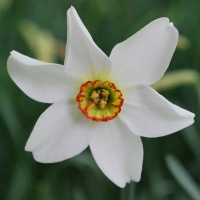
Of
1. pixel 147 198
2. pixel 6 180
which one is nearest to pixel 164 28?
pixel 147 198

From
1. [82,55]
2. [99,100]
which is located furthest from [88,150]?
[82,55]

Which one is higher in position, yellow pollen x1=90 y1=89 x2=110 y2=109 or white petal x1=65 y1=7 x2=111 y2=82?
white petal x1=65 y1=7 x2=111 y2=82

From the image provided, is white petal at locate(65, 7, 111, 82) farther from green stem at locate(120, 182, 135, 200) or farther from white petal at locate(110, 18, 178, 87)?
green stem at locate(120, 182, 135, 200)

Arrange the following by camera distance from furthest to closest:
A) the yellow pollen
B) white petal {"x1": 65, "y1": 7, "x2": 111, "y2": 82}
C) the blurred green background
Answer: the blurred green background, the yellow pollen, white petal {"x1": 65, "y1": 7, "x2": 111, "y2": 82}

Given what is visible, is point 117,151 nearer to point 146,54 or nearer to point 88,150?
point 146,54

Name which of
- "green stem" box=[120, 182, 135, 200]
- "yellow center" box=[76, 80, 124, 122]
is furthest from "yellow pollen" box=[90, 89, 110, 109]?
"green stem" box=[120, 182, 135, 200]

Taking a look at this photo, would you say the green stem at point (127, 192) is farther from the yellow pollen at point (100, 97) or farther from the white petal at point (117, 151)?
the yellow pollen at point (100, 97)

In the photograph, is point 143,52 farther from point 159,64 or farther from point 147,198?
point 147,198
